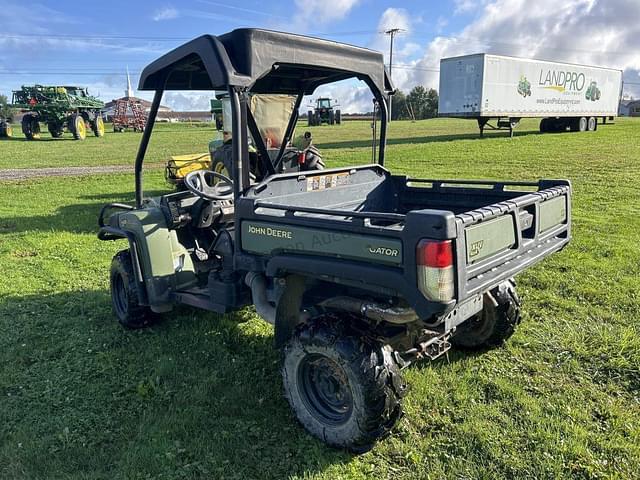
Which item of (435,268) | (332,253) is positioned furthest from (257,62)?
(435,268)

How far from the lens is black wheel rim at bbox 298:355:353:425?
2826mm

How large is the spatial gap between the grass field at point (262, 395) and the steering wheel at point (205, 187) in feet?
3.61

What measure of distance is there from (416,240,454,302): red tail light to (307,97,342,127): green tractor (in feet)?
123

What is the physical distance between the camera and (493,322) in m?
3.66

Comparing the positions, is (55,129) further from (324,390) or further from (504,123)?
(324,390)

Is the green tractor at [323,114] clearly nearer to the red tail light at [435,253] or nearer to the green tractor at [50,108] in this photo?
the green tractor at [50,108]

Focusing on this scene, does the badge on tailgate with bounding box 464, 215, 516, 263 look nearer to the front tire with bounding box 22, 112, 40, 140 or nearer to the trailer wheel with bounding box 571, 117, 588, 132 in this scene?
the trailer wheel with bounding box 571, 117, 588, 132

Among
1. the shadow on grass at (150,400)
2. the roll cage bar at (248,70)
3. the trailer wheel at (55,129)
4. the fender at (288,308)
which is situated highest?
the roll cage bar at (248,70)

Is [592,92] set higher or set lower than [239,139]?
higher

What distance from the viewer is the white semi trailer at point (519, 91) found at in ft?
73.2

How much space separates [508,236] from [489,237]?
22 centimetres

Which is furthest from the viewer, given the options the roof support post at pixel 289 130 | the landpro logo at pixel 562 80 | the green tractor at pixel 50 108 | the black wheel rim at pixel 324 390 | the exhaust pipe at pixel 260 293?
the green tractor at pixel 50 108

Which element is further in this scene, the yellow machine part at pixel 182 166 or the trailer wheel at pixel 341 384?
the yellow machine part at pixel 182 166

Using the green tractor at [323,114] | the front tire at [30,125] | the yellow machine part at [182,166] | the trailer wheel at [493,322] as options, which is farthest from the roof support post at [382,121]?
the green tractor at [323,114]
